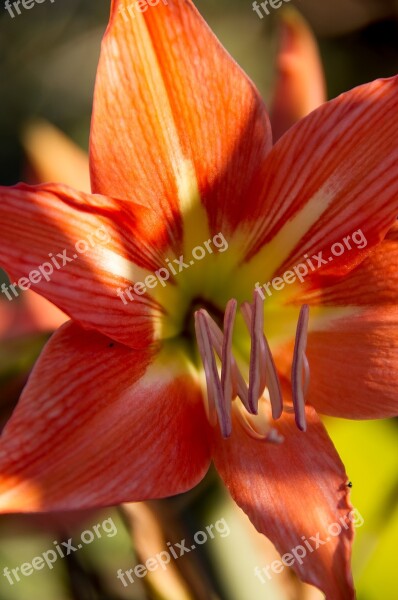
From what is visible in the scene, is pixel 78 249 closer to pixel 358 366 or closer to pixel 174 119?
pixel 174 119

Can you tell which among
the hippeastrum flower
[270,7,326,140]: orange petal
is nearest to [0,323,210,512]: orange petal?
the hippeastrum flower

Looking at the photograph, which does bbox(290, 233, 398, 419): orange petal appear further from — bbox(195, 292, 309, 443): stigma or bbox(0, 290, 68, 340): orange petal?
bbox(0, 290, 68, 340): orange petal

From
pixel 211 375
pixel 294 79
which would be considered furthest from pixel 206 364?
pixel 294 79

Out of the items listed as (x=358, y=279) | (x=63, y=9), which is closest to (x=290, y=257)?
(x=358, y=279)

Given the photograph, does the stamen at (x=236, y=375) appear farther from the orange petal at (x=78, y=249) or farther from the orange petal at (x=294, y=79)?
the orange petal at (x=294, y=79)

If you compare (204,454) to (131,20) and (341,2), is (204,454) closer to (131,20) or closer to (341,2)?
(131,20)
